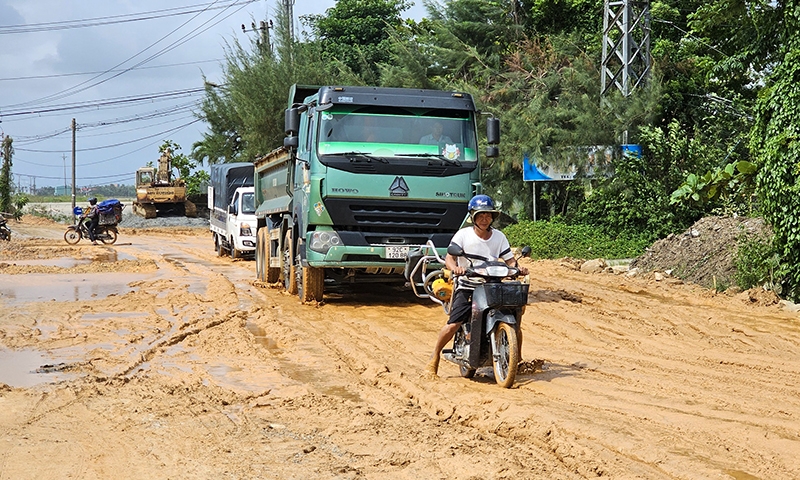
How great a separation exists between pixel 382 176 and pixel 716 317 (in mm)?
5236

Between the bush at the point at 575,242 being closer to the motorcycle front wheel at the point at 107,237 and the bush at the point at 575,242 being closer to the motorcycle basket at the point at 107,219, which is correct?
the motorcycle basket at the point at 107,219

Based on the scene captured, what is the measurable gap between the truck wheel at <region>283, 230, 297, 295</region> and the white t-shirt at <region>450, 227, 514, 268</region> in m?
7.84

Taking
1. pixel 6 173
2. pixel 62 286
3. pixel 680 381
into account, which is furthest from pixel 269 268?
pixel 6 173

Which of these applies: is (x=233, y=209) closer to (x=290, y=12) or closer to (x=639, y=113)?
(x=639, y=113)

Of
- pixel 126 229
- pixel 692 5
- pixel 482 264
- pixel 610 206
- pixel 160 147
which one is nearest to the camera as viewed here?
pixel 482 264

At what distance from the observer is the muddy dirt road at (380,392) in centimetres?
578

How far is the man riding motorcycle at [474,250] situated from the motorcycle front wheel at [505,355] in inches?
15.6

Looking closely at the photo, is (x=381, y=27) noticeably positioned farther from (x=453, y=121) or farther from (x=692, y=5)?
(x=453, y=121)

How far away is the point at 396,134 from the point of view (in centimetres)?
1434

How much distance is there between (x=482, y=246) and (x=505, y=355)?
3.31 feet

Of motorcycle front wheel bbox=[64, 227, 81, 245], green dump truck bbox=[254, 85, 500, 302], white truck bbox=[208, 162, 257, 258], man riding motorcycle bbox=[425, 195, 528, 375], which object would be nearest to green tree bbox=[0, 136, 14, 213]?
motorcycle front wheel bbox=[64, 227, 81, 245]

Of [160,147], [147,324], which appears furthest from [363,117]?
[160,147]

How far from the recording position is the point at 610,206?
23.8m

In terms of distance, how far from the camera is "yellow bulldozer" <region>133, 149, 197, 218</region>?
52344 millimetres
